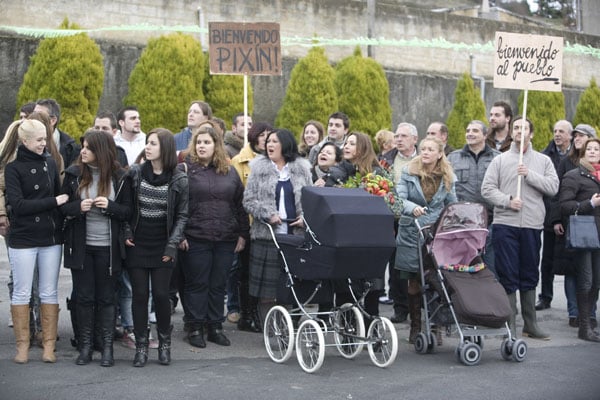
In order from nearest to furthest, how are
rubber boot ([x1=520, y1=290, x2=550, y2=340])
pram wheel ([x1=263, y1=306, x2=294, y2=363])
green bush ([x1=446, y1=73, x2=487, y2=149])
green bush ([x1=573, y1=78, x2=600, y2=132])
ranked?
1. pram wheel ([x1=263, y1=306, x2=294, y2=363])
2. rubber boot ([x1=520, y1=290, x2=550, y2=340])
3. green bush ([x1=446, y1=73, x2=487, y2=149])
4. green bush ([x1=573, y1=78, x2=600, y2=132])

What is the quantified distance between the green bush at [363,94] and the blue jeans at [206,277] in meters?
12.4

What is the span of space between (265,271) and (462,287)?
172cm

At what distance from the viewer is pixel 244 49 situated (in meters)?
10.7

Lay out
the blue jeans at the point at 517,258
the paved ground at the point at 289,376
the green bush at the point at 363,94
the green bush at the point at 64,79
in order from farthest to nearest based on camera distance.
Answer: the green bush at the point at 363,94 < the green bush at the point at 64,79 < the blue jeans at the point at 517,258 < the paved ground at the point at 289,376

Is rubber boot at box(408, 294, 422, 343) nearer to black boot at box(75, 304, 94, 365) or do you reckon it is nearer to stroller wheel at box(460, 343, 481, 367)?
stroller wheel at box(460, 343, 481, 367)

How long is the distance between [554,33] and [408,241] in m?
19.8

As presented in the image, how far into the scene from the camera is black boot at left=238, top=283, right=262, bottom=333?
30.6ft

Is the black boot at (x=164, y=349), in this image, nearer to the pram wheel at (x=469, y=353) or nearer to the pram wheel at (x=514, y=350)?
the pram wheel at (x=469, y=353)

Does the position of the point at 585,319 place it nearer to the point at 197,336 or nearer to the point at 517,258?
the point at 517,258

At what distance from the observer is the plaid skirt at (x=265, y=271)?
8.66 metres

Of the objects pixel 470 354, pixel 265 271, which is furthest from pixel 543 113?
pixel 470 354

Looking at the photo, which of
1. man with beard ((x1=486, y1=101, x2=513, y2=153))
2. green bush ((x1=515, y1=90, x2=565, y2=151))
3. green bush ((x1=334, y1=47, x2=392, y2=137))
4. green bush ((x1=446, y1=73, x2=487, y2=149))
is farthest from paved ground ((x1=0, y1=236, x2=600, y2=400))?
green bush ((x1=515, y1=90, x2=565, y2=151))

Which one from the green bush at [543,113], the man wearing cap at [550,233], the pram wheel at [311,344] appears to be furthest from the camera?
the green bush at [543,113]

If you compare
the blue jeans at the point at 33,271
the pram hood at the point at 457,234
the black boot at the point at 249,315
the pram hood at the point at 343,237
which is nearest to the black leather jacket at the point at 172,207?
the blue jeans at the point at 33,271
